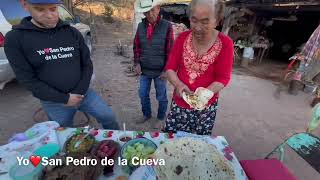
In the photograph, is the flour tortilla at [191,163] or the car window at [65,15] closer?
the flour tortilla at [191,163]

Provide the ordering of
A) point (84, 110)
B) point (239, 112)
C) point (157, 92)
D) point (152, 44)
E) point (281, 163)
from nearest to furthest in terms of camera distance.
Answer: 1. point (281, 163)
2. point (84, 110)
3. point (152, 44)
4. point (157, 92)
5. point (239, 112)

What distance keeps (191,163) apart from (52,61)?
1.44 meters

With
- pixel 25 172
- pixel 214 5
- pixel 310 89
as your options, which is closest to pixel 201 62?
pixel 214 5

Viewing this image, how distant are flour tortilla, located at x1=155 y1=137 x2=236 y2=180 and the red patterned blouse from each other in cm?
73

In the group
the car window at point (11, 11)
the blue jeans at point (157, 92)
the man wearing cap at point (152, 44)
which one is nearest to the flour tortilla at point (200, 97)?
the man wearing cap at point (152, 44)

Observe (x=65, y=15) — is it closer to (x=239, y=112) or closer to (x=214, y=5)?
(x=239, y=112)

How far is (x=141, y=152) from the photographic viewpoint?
4.80 feet

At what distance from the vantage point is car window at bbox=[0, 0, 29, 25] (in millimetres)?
3908

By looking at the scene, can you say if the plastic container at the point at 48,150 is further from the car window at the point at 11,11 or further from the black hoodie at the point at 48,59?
the car window at the point at 11,11

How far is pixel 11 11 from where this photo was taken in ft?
13.3

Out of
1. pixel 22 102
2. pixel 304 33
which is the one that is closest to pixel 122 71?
pixel 22 102

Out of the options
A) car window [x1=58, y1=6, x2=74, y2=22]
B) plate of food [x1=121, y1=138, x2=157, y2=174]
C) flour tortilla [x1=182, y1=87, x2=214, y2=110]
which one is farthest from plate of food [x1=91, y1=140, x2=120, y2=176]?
car window [x1=58, y1=6, x2=74, y2=22]

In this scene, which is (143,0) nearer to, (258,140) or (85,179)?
(85,179)

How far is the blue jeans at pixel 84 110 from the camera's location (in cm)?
204
